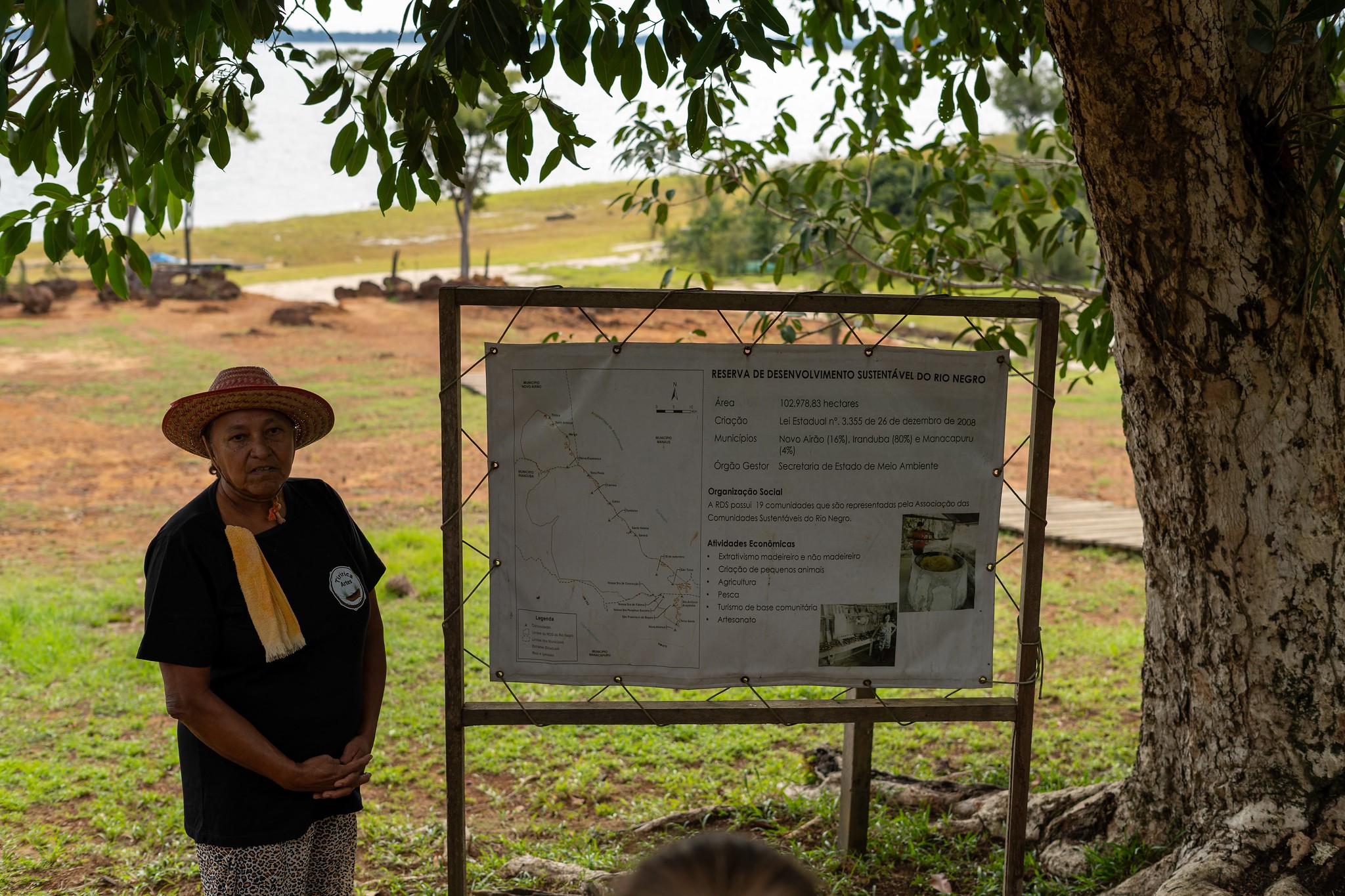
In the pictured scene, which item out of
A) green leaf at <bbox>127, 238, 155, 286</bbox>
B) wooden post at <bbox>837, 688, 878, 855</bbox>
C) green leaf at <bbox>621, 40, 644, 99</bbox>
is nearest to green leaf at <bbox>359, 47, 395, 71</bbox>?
green leaf at <bbox>621, 40, 644, 99</bbox>

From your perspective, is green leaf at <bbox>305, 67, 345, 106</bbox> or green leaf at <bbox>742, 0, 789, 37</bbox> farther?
green leaf at <bbox>305, 67, 345, 106</bbox>

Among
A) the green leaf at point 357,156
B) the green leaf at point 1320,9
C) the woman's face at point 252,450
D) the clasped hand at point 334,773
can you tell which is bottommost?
the clasped hand at point 334,773

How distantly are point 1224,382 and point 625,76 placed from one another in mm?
1795

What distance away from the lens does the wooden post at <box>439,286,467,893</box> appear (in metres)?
2.80

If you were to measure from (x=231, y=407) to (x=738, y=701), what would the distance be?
1421mm

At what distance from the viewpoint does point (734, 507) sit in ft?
9.33

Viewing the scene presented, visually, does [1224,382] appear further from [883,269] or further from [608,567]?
[883,269]

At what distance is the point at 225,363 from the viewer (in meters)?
21.2

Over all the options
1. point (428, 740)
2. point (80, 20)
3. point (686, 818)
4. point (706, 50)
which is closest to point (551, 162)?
point (706, 50)

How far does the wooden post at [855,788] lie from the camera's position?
3645 millimetres

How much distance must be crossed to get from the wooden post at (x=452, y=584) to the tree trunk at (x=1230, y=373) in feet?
5.92

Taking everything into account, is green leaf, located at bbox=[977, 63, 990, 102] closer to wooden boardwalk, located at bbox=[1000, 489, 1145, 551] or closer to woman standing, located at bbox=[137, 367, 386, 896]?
woman standing, located at bbox=[137, 367, 386, 896]

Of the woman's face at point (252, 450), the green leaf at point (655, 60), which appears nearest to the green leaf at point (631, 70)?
the green leaf at point (655, 60)

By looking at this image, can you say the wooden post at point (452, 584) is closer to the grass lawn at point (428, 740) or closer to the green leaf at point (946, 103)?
the grass lawn at point (428, 740)
